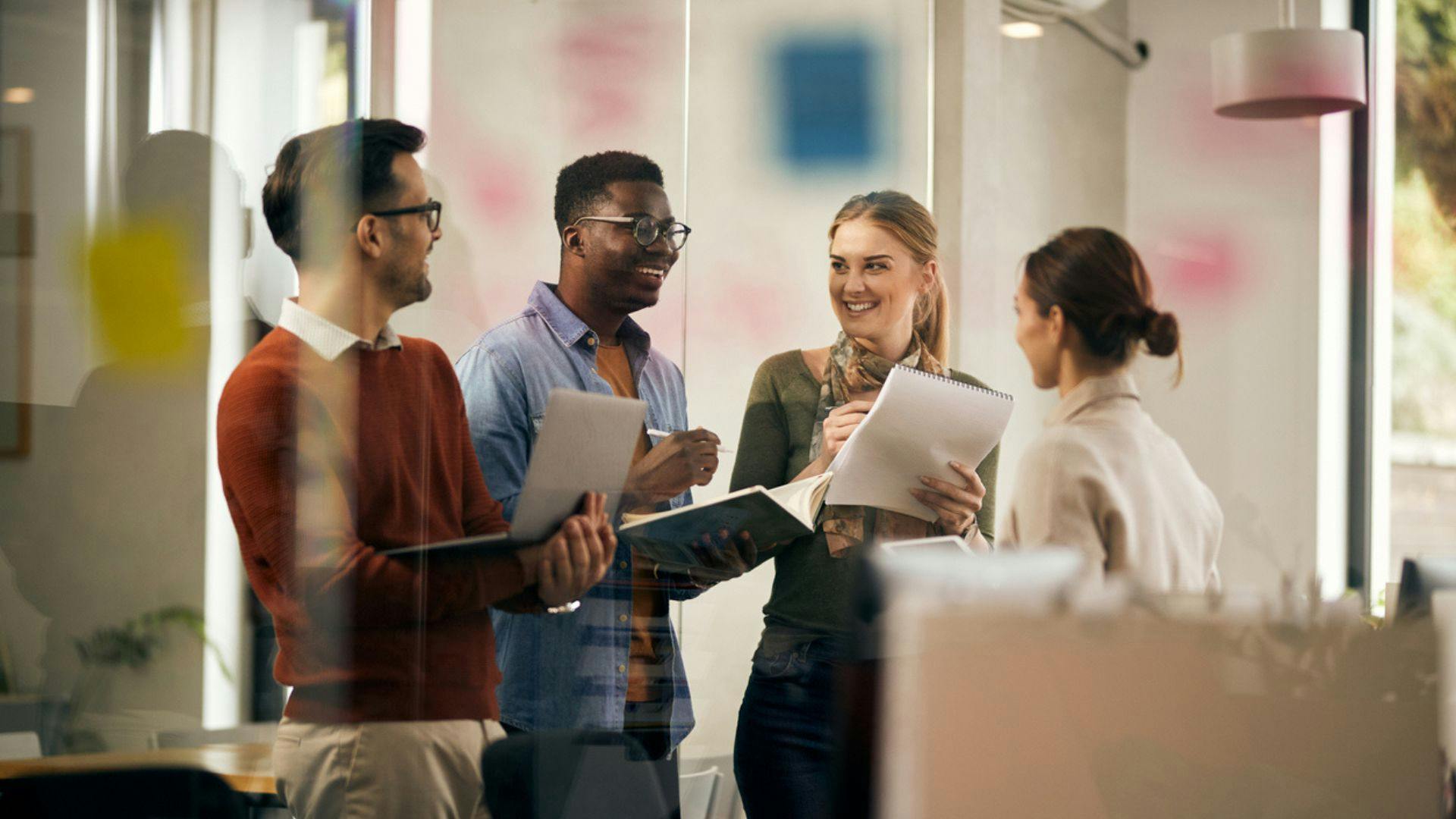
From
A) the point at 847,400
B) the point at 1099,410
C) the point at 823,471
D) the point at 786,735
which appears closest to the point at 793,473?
the point at 823,471

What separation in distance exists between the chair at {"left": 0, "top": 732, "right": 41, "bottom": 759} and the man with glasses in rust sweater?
450 millimetres

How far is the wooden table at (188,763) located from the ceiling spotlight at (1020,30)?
1860 millimetres

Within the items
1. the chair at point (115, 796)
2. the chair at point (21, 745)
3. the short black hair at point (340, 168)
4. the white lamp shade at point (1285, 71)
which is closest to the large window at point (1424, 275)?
the white lamp shade at point (1285, 71)

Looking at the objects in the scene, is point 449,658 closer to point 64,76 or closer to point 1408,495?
point 64,76

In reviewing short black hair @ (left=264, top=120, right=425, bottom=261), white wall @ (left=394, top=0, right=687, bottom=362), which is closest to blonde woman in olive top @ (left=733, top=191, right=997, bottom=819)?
white wall @ (left=394, top=0, right=687, bottom=362)

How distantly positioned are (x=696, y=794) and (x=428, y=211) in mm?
1138

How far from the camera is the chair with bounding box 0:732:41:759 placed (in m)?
2.33

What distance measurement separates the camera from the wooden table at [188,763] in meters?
2.29

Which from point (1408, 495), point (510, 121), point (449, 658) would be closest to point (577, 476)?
point (449, 658)

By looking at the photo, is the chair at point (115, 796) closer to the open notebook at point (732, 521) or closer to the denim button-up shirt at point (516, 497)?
the denim button-up shirt at point (516, 497)

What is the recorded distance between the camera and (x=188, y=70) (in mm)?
2400

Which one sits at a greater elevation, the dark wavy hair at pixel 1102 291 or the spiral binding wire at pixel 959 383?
the dark wavy hair at pixel 1102 291

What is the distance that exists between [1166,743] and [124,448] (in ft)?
6.34

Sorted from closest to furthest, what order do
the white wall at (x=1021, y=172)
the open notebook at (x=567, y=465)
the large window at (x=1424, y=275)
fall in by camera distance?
the open notebook at (x=567, y=465) < the white wall at (x=1021, y=172) < the large window at (x=1424, y=275)
